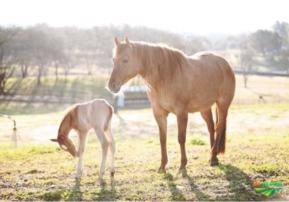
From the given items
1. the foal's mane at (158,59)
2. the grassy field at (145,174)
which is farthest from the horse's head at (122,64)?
the grassy field at (145,174)

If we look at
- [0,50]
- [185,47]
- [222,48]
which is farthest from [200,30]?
[0,50]

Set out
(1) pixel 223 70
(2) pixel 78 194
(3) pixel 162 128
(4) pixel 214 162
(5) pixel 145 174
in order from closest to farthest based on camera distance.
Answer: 1. (2) pixel 78 194
2. (5) pixel 145 174
3. (3) pixel 162 128
4. (4) pixel 214 162
5. (1) pixel 223 70

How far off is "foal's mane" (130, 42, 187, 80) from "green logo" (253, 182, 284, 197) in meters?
2.42

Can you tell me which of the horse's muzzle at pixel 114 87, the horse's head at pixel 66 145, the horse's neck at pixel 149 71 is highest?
the horse's neck at pixel 149 71

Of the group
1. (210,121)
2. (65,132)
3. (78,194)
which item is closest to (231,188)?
(78,194)

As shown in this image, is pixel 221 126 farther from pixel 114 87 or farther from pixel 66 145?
pixel 66 145

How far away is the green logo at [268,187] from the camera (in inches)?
261

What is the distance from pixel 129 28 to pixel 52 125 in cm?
3875

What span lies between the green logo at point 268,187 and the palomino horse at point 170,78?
5.60 feet

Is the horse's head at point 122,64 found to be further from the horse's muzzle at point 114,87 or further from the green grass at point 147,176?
the green grass at point 147,176

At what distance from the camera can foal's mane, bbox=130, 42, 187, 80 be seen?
25.7ft

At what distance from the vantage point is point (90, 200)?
6.48 meters

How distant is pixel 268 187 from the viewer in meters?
6.87

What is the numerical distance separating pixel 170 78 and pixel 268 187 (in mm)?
2523
